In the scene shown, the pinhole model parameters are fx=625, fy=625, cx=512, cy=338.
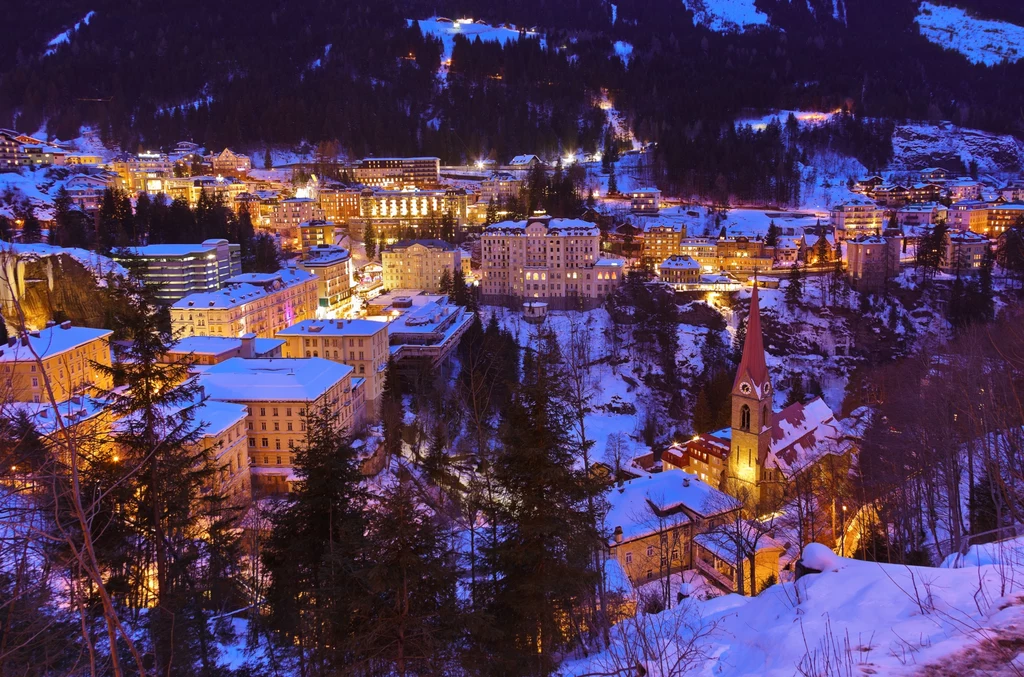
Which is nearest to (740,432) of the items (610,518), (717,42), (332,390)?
(610,518)

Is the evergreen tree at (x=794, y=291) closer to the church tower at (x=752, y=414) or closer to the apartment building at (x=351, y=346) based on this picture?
the church tower at (x=752, y=414)

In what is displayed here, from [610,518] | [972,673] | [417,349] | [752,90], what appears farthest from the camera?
[752,90]

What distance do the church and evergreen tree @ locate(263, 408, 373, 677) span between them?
51.4 feet

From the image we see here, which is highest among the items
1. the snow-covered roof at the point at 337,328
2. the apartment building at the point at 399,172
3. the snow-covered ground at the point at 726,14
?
the snow-covered ground at the point at 726,14

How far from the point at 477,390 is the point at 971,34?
15063 centimetres

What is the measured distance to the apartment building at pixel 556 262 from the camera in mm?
50250

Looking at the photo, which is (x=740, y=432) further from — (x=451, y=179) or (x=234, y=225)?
(x=451, y=179)

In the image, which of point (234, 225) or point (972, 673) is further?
point (234, 225)

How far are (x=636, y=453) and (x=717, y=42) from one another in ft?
379

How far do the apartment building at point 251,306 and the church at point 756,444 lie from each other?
2554 cm

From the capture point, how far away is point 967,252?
5225cm

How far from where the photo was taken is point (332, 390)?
84.5 feet

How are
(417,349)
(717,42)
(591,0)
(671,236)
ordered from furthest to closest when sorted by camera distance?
(591,0), (717,42), (671,236), (417,349)

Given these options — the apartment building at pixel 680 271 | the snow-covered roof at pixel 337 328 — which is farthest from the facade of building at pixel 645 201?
the snow-covered roof at pixel 337 328
